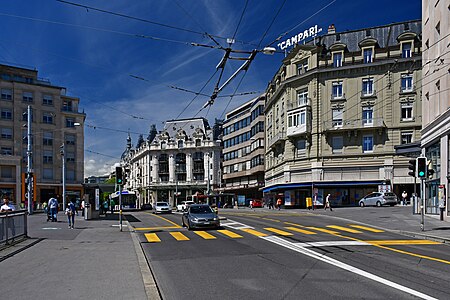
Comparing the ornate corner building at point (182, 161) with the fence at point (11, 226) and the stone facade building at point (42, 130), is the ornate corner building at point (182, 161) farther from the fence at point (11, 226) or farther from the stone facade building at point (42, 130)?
the fence at point (11, 226)

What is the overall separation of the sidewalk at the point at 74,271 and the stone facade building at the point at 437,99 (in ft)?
62.9

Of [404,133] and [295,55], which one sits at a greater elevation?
[295,55]

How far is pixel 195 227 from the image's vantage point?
2339 centimetres

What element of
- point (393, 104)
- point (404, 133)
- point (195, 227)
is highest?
point (393, 104)

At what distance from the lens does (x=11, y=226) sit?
49.6ft

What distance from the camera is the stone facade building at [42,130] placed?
67750 mm

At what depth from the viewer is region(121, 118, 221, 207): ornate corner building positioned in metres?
112

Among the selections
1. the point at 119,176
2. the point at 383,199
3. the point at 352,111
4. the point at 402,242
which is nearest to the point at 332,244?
the point at 402,242

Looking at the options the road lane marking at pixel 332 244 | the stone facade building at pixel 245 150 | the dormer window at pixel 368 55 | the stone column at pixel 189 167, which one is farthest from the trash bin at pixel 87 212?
the stone column at pixel 189 167

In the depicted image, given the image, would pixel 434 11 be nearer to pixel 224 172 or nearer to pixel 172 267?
pixel 172 267

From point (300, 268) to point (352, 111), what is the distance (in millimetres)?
45069

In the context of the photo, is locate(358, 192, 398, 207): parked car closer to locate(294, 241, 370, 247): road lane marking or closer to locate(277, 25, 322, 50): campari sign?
locate(277, 25, 322, 50): campari sign

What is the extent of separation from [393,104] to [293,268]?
45377mm

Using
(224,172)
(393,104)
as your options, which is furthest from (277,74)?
(224,172)
